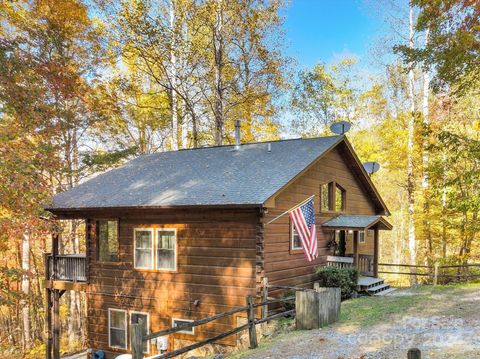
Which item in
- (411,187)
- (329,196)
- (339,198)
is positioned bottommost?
(339,198)

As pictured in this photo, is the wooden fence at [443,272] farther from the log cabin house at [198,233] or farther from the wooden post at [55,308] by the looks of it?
the wooden post at [55,308]

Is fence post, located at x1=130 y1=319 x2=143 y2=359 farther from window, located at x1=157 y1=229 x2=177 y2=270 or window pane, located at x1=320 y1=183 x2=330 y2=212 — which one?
window pane, located at x1=320 y1=183 x2=330 y2=212

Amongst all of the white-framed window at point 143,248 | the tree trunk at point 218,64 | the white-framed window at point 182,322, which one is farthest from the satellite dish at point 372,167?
the white-framed window at point 182,322

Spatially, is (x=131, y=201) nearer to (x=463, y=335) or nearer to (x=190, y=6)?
(x=463, y=335)

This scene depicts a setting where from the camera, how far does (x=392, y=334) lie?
29.4 feet

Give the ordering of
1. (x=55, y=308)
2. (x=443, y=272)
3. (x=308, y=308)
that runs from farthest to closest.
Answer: (x=443, y=272)
(x=55, y=308)
(x=308, y=308)

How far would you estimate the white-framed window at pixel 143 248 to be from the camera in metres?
13.6

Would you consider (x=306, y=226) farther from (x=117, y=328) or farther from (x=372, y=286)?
(x=117, y=328)

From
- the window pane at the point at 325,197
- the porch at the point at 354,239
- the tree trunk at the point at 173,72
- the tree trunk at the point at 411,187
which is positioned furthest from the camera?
the tree trunk at the point at 173,72

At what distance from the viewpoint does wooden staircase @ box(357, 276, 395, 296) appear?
48.2 ft

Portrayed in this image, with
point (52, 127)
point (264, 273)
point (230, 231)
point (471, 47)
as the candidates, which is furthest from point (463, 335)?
point (52, 127)

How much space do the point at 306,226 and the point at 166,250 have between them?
15.3 feet

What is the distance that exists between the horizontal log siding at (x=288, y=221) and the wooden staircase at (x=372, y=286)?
157 cm

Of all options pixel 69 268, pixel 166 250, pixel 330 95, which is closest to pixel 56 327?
pixel 69 268
